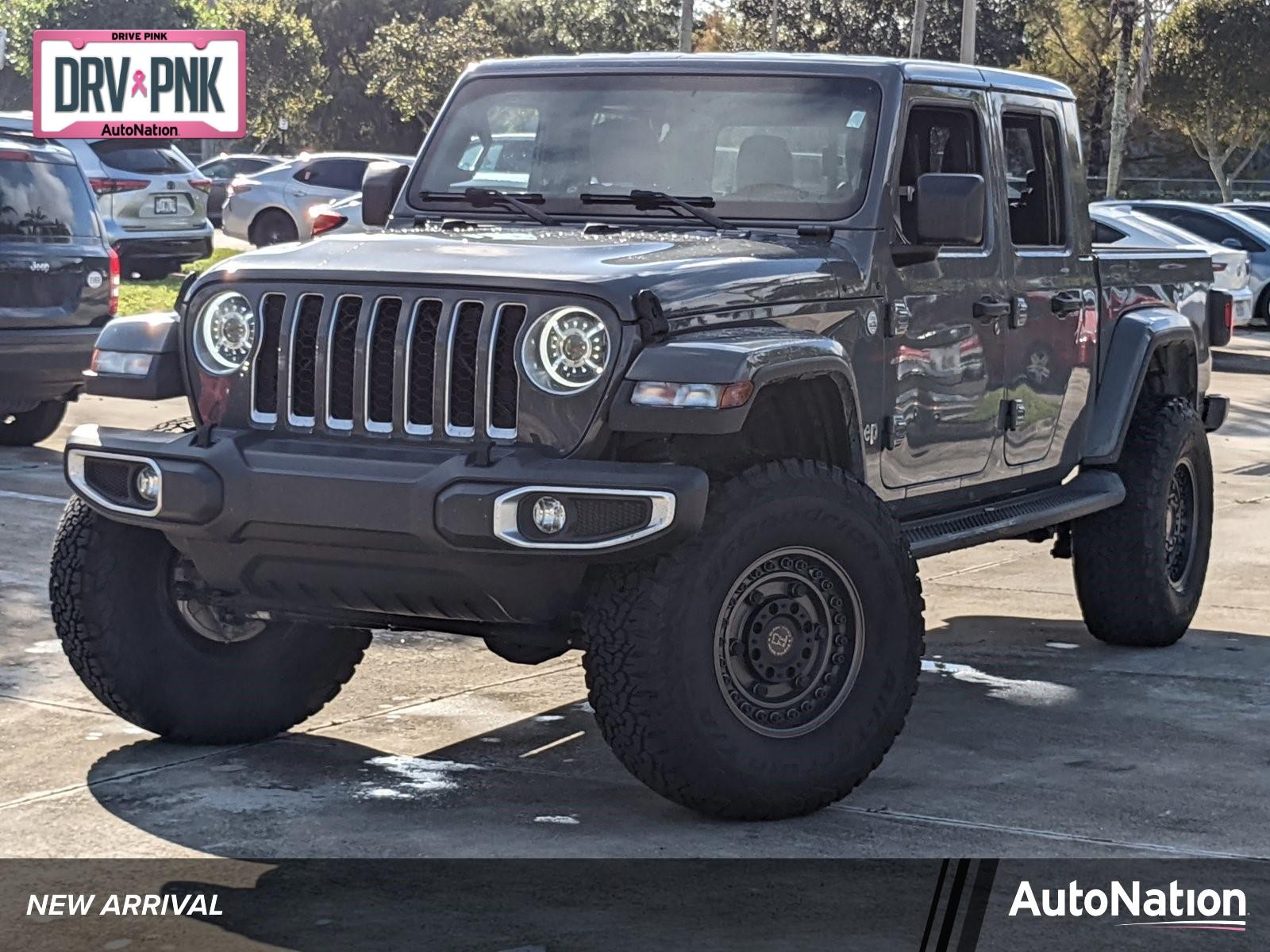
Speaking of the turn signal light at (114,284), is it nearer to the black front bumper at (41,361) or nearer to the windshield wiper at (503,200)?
the black front bumper at (41,361)

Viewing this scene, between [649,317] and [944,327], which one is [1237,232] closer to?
[944,327]

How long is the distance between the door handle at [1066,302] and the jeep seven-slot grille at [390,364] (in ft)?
8.83

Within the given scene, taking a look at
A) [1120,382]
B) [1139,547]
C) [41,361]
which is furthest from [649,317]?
[41,361]

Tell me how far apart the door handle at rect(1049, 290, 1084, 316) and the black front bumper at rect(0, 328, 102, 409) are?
19.6 feet

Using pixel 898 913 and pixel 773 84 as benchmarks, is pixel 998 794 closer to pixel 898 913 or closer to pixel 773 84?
pixel 898 913

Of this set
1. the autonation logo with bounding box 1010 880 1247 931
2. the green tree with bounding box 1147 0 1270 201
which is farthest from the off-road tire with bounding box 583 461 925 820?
the green tree with bounding box 1147 0 1270 201

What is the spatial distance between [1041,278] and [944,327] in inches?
32.2

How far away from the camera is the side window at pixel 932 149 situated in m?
6.59

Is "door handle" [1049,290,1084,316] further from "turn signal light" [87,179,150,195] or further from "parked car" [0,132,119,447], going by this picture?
"turn signal light" [87,179,150,195]

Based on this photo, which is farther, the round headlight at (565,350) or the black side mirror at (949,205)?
the black side mirror at (949,205)

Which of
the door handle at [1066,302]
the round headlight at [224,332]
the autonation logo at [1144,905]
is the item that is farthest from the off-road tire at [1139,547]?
the round headlight at [224,332]

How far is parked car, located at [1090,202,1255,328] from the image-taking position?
2103 centimetres

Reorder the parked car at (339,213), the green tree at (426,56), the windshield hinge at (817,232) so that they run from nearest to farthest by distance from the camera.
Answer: the windshield hinge at (817,232) < the parked car at (339,213) < the green tree at (426,56)

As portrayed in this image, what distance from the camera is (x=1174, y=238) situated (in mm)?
21625
